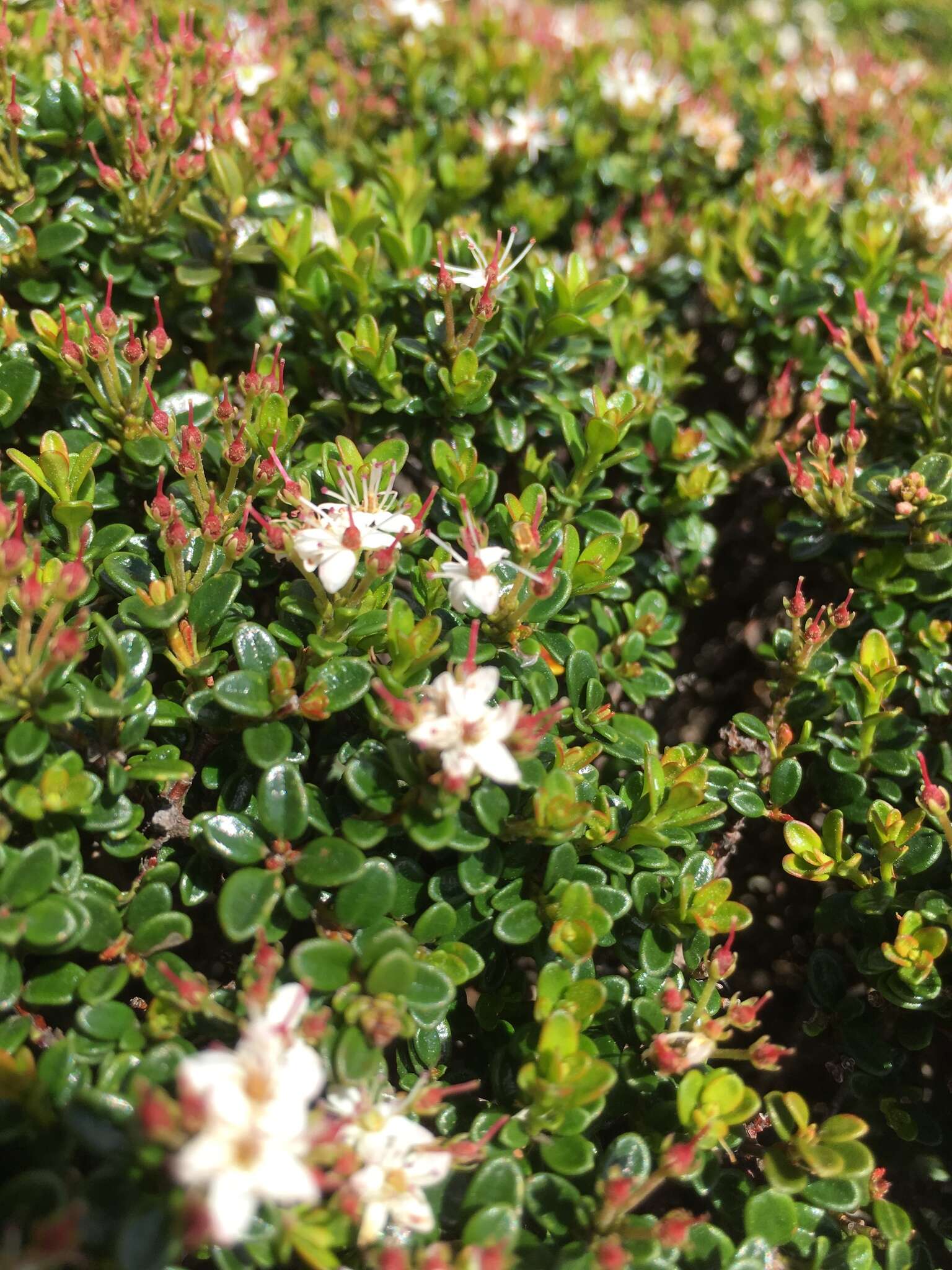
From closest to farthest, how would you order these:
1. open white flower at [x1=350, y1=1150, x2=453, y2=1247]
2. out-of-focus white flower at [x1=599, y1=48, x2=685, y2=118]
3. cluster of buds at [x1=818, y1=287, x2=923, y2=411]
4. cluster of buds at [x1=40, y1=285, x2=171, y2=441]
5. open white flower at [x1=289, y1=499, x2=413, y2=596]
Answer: open white flower at [x1=350, y1=1150, x2=453, y2=1247]
open white flower at [x1=289, y1=499, x2=413, y2=596]
cluster of buds at [x1=40, y1=285, x2=171, y2=441]
cluster of buds at [x1=818, y1=287, x2=923, y2=411]
out-of-focus white flower at [x1=599, y1=48, x2=685, y2=118]

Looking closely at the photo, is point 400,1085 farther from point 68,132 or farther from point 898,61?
point 898,61

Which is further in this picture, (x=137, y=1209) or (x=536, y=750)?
(x=536, y=750)

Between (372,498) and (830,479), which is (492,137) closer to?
(830,479)

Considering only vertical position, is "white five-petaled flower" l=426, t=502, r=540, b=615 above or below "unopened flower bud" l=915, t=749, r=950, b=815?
above

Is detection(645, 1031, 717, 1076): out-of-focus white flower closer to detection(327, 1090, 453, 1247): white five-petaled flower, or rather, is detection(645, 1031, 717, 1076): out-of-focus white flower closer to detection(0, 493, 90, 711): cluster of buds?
detection(327, 1090, 453, 1247): white five-petaled flower

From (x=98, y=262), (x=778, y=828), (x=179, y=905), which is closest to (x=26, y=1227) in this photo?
(x=179, y=905)

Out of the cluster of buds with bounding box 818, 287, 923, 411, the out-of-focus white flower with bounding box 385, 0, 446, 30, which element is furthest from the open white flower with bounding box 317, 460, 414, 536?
the out-of-focus white flower with bounding box 385, 0, 446, 30
